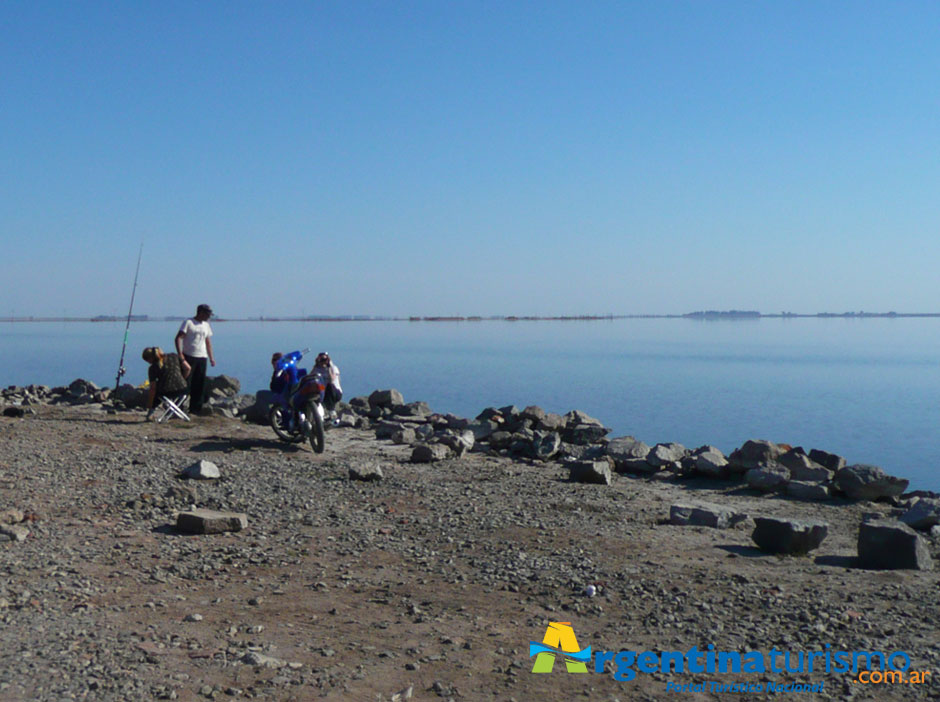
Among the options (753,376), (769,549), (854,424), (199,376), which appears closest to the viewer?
(769,549)

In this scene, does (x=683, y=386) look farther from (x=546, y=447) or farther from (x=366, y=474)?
(x=366, y=474)

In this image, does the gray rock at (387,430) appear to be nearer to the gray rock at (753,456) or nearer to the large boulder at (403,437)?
the large boulder at (403,437)

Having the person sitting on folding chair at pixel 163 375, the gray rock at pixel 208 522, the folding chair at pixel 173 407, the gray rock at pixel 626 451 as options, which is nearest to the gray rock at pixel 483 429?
the gray rock at pixel 626 451

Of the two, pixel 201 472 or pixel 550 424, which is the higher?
pixel 550 424

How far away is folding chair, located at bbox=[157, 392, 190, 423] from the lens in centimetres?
1487

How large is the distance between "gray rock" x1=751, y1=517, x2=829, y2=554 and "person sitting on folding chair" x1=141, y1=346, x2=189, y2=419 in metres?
10.5

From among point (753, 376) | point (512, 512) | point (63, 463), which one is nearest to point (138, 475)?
point (63, 463)

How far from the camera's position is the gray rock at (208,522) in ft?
23.6

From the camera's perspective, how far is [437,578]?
6.22 m

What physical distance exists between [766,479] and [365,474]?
5119mm

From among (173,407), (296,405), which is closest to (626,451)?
(296,405)

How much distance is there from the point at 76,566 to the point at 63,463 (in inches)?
183

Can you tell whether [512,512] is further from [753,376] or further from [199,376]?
[753,376]

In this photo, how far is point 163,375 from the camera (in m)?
15.0
